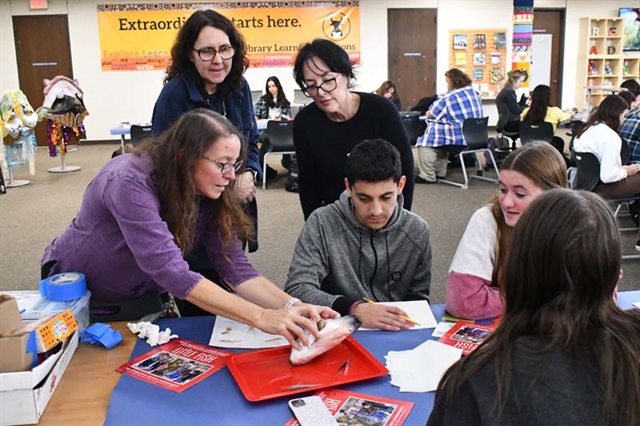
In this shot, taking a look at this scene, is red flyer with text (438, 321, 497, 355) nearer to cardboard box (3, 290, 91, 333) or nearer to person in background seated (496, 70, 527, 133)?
cardboard box (3, 290, 91, 333)

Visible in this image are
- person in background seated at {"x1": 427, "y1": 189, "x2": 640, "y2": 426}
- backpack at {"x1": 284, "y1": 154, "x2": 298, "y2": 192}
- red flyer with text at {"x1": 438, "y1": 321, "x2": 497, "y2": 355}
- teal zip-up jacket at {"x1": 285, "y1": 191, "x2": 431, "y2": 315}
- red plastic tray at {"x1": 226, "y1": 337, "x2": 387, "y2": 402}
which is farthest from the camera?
backpack at {"x1": 284, "y1": 154, "x2": 298, "y2": 192}

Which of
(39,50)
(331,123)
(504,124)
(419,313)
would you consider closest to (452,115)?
(504,124)

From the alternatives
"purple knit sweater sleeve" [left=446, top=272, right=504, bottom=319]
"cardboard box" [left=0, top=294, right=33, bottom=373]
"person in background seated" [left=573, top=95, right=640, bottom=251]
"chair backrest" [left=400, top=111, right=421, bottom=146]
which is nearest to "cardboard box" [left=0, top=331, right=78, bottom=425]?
"cardboard box" [left=0, top=294, right=33, bottom=373]

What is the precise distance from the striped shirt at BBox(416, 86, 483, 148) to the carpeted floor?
0.50 meters

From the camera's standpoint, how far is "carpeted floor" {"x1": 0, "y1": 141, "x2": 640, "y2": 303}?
4051 millimetres

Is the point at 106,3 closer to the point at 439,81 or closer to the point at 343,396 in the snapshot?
the point at 439,81

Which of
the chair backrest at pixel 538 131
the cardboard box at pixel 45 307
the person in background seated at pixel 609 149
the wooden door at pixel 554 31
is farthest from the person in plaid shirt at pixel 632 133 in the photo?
the wooden door at pixel 554 31

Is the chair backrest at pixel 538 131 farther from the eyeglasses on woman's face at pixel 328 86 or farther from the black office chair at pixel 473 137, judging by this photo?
the eyeglasses on woman's face at pixel 328 86

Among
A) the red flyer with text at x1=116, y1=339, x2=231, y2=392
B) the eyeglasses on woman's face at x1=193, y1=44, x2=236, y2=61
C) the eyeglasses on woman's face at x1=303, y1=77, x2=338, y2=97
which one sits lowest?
the red flyer with text at x1=116, y1=339, x2=231, y2=392

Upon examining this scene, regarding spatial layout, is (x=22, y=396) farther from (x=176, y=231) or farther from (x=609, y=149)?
(x=609, y=149)

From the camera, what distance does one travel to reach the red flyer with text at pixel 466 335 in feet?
5.05

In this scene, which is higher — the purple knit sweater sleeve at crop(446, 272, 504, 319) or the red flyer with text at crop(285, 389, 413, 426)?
the purple knit sweater sleeve at crop(446, 272, 504, 319)

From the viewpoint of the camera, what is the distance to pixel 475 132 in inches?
260

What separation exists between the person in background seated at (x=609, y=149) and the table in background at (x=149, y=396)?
9.75ft
